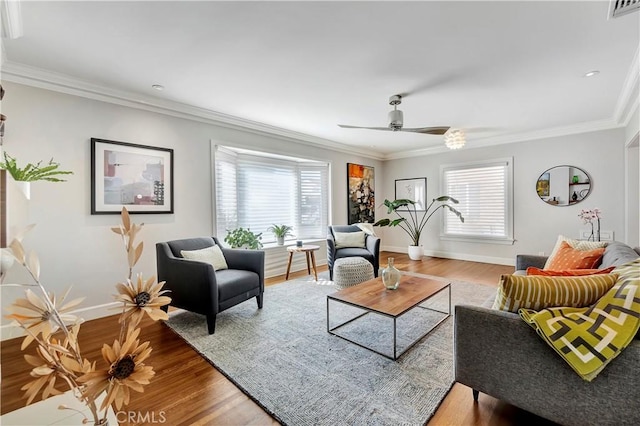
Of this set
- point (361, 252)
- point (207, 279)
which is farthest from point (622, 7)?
point (207, 279)

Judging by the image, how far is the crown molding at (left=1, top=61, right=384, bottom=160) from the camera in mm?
2611

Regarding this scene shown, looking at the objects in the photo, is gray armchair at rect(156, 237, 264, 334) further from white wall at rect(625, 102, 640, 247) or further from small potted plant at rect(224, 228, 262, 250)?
white wall at rect(625, 102, 640, 247)

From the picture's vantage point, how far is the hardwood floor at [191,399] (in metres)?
1.60

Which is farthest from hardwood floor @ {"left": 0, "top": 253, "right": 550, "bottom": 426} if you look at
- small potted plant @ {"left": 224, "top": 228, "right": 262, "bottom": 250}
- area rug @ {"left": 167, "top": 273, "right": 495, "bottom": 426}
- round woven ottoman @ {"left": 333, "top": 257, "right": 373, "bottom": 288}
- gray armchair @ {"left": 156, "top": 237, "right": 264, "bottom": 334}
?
round woven ottoman @ {"left": 333, "top": 257, "right": 373, "bottom": 288}

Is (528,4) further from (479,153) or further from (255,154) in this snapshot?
(479,153)

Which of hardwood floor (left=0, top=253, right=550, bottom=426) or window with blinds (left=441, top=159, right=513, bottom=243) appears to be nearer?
hardwood floor (left=0, top=253, right=550, bottom=426)

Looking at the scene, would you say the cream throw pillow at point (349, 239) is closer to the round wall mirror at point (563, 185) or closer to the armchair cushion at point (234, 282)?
the armchair cushion at point (234, 282)

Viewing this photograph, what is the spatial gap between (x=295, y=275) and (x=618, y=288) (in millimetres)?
3925

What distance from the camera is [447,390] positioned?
181 cm

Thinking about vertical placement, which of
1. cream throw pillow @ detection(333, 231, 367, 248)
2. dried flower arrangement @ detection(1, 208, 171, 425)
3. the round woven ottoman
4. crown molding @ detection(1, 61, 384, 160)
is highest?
crown molding @ detection(1, 61, 384, 160)

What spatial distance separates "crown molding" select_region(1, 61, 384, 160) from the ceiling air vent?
3747mm

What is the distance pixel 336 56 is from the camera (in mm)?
2471

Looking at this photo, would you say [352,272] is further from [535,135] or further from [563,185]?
[535,135]

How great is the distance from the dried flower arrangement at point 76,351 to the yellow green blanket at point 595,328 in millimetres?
1592
